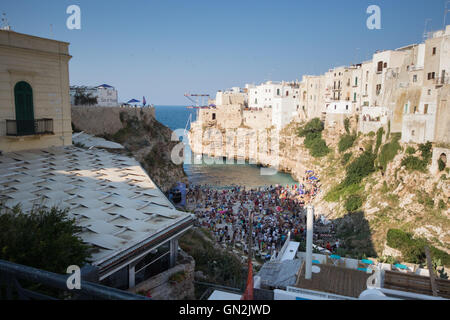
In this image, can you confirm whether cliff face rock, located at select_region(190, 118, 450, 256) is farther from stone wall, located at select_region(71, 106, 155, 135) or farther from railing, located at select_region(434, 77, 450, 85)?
stone wall, located at select_region(71, 106, 155, 135)

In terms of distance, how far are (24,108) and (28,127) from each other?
0.83m

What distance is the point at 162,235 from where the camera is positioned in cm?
720

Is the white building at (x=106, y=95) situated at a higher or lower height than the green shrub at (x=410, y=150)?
higher

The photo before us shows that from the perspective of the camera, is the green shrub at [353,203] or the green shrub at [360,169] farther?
the green shrub at [360,169]

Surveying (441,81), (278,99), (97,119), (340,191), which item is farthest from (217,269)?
(278,99)

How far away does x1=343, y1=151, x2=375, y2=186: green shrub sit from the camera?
98.9ft

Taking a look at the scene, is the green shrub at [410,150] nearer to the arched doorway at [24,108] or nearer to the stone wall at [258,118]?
the arched doorway at [24,108]

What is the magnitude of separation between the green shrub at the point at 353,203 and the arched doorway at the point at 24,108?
22.9 metres

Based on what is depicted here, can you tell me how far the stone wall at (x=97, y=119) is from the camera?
88.0 ft

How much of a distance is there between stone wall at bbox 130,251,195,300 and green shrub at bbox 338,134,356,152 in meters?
34.2

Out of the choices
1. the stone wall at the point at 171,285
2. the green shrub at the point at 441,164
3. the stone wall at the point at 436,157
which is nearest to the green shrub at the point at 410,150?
the stone wall at the point at 436,157

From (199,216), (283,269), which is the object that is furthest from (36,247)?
(199,216)
